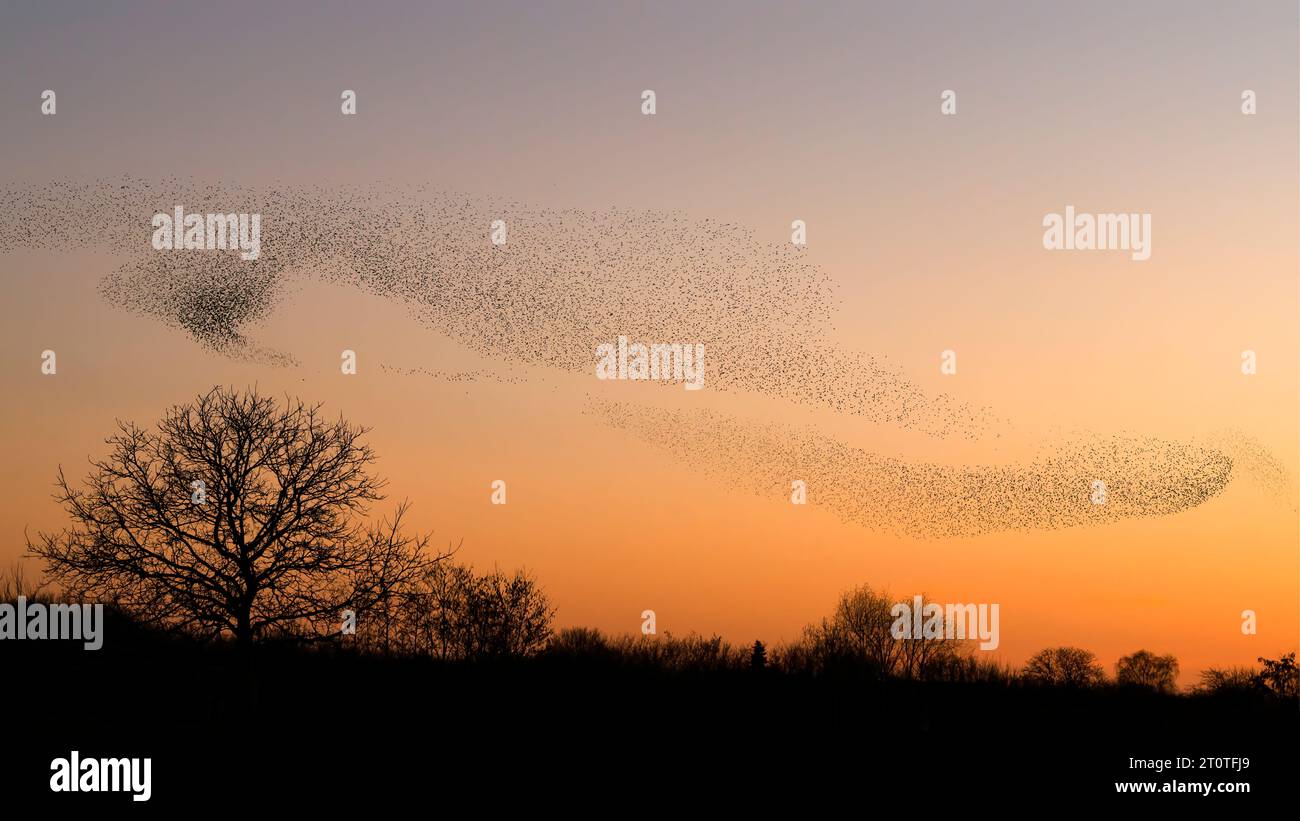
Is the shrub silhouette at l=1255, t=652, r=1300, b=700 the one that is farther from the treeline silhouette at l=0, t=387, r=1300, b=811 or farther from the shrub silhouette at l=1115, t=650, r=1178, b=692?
the shrub silhouette at l=1115, t=650, r=1178, b=692

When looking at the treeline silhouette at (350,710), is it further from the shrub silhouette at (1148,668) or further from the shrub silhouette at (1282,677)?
the shrub silhouette at (1148,668)

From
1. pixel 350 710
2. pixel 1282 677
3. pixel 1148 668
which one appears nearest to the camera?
pixel 350 710

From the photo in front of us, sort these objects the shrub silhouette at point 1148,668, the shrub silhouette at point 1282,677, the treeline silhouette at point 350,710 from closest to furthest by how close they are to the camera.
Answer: the treeline silhouette at point 350,710 → the shrub silhouette at point 1282,677 → the shrub silhouette at point 1148,668

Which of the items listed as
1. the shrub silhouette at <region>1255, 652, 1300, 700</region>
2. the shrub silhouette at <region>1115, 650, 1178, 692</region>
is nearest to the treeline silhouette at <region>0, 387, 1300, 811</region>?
the shrub silhouette at <region>1255, 652, 1300, 700</region>

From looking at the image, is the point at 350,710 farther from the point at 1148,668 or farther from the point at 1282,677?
the point at 1148,668

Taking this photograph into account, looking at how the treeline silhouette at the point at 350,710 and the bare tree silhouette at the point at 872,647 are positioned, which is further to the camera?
the bare tree silhouette at the point at 872,647

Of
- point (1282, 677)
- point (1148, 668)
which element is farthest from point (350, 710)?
point (1148, 668)

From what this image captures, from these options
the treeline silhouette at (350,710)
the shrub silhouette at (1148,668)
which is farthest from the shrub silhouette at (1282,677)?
the shrub silhouette at (1148,668)

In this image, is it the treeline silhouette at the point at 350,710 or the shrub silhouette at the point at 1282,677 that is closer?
the treeline silhouette at the point at 350,710

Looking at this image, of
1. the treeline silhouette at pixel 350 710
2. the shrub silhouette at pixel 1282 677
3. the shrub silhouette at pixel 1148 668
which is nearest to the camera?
the treeline silhouette at pixel 350 710

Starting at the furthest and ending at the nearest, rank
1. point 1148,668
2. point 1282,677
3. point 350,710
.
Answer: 1. point 1148,668
2. point 1282,677
3. point 350,710

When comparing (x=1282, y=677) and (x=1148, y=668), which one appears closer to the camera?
(x=1282, y=677)
